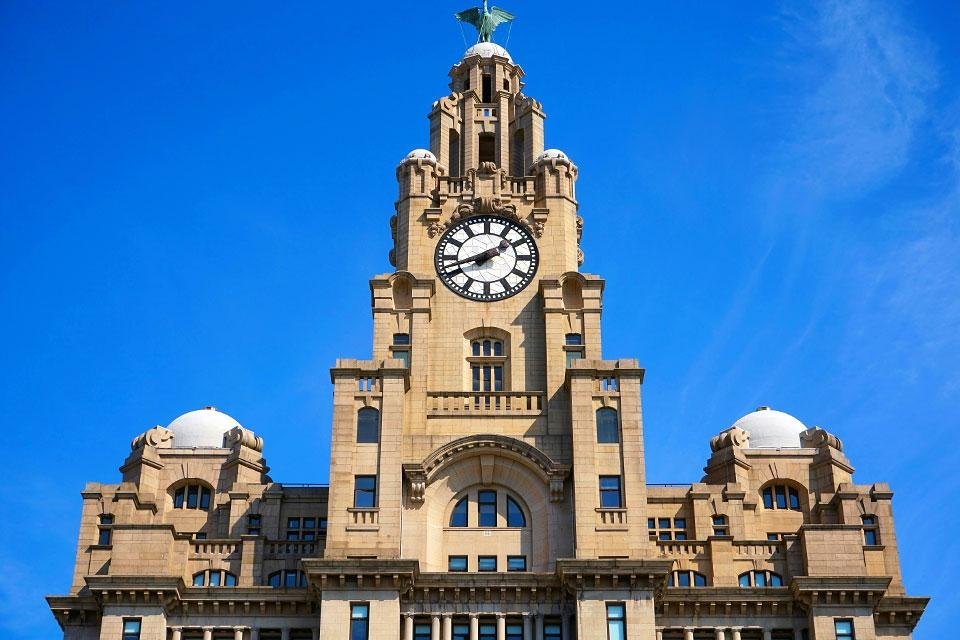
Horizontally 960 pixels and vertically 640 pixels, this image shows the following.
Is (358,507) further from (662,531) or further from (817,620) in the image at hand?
(817,620)

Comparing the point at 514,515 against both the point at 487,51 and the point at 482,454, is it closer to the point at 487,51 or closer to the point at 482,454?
the point at 482,454

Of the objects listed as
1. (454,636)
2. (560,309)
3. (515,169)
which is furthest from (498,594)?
(515,169)

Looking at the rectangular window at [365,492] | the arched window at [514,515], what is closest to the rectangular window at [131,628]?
the rectangular window at [365,492]

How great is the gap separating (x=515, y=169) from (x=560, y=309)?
37.7 feet

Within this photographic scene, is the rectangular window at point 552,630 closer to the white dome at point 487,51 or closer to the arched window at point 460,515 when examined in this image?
the arched window at point 460,515

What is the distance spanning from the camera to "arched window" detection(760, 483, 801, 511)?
298ft

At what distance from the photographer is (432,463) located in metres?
83.8

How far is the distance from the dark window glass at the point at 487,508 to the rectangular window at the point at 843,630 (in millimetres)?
15837

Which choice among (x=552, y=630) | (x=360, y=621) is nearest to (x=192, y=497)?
(x=360, y=621)

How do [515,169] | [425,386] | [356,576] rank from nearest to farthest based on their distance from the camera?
[356,576] < [425,386] < [515,169]

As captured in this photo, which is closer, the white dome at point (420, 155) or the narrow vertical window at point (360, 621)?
the narrow vertical window at point (360, 621)

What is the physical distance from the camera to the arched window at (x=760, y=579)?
8394 centimetres

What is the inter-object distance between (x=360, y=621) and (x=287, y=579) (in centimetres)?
649

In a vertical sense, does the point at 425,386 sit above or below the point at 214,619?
above
